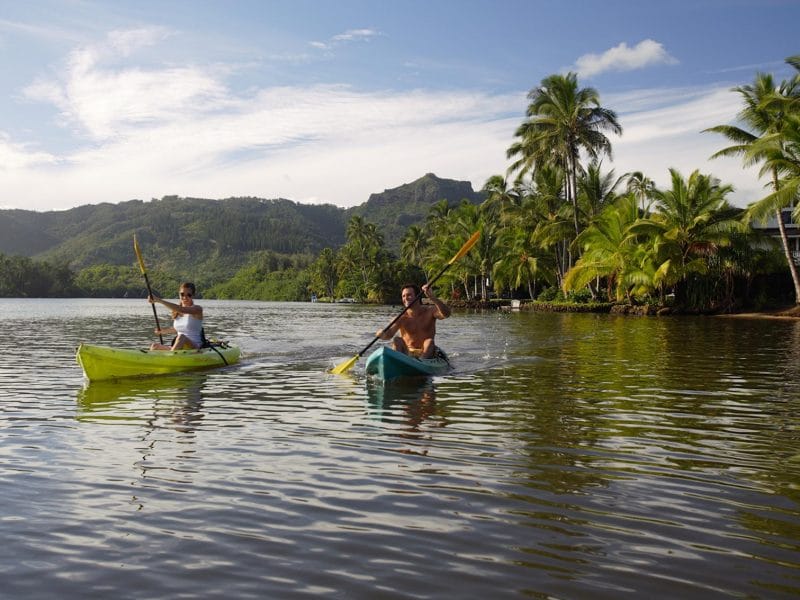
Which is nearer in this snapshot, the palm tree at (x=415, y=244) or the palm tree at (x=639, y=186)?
the palm tree at (x=639, y=186)

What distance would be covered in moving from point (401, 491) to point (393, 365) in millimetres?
6886

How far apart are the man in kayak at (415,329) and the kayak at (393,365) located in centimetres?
51

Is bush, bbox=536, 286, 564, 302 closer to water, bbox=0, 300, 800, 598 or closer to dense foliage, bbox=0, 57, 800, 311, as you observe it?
dense foliage, bbox=0, 57, 800, 311

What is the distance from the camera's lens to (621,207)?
144ft

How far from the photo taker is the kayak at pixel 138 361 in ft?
41.9

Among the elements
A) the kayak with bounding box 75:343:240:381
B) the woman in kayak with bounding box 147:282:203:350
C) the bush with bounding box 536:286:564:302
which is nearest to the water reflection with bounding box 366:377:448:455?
the kayak with bounding box 75:343:240:381

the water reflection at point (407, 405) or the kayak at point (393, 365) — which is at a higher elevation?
the kayak at point (393, 365)

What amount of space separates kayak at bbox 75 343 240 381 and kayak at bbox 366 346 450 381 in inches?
153

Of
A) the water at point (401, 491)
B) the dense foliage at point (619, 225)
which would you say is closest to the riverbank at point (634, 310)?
the dense foliage at point (619, 225)

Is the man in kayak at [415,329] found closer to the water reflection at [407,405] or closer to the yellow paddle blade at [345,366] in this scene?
the yellow paddle blade at [345,366]

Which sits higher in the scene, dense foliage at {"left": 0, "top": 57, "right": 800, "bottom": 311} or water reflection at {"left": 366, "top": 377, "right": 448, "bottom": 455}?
dense foliage at {"left": 0, "top": 57, "right": 800, "bottom": 311}

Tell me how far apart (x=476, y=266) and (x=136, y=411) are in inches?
2127

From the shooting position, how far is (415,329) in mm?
14078

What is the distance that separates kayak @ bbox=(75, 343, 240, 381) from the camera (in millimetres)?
12766
